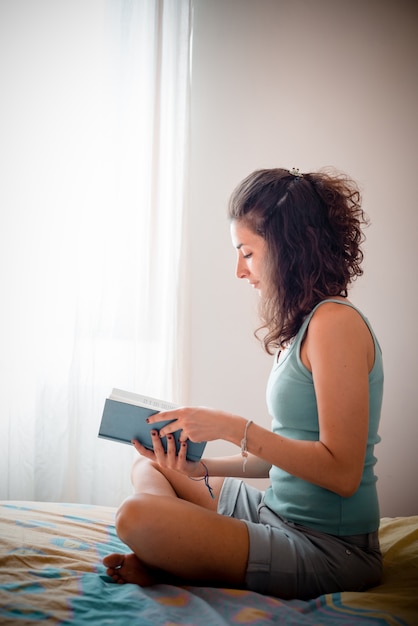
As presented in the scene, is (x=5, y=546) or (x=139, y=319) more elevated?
(x=139, y=319)

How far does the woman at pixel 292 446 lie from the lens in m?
0.91

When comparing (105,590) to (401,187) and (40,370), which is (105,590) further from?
(401,187)

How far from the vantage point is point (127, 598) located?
2.84 ft

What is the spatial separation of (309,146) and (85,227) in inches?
37.9

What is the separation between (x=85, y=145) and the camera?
1.91 meters

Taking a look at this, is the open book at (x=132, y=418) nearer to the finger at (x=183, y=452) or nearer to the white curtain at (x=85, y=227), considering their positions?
the finger at (x=183, y=452)

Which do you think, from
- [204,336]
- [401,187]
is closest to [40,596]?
[204,336]

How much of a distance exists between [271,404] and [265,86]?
1509mm

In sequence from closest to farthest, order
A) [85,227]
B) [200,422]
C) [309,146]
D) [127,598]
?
[127,598]
[200,422]
[85,227]
[309,146]

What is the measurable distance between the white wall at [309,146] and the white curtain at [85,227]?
18cm

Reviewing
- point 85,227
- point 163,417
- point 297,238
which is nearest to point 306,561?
point 163,417

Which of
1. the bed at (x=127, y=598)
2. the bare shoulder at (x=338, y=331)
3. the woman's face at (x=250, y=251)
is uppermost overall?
the woman's face at (x=250, y=251)

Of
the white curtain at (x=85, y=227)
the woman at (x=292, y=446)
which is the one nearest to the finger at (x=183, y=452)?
the woman at (x=292, y=446)

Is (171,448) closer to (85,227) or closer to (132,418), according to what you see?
(132,418)
